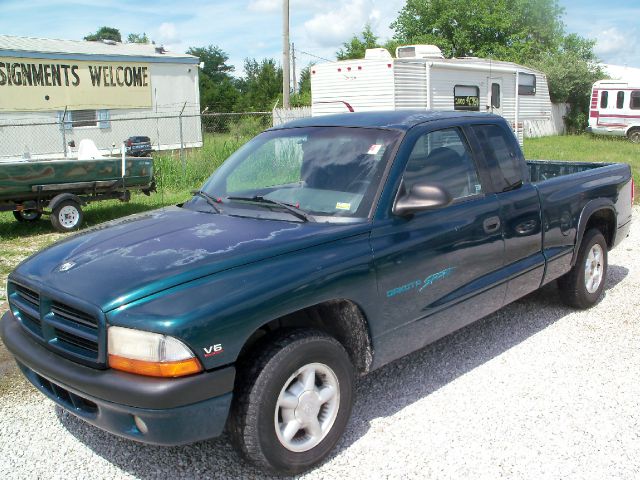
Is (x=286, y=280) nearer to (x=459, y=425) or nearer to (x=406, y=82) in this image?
(x=459, y=425)

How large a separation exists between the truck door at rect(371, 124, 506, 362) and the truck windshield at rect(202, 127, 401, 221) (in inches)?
7.9

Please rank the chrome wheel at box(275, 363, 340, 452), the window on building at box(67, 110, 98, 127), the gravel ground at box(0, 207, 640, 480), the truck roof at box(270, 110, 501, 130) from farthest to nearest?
the window on building at box(67, 110, 98, 127), the truck roof at box(270, 110, 501, 130), the gravel ground at box(0, 207, 640, 480), the chrome wheel at box(275, 363, 340, 452)

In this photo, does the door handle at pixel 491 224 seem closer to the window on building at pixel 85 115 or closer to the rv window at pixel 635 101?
the window on building at pixel 85 115

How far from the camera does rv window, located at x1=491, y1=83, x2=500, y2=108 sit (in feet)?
67.8

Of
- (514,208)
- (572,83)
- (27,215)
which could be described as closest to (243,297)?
(514,208)

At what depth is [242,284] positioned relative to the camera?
2840mm

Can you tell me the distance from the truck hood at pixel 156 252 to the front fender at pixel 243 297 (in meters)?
0.06

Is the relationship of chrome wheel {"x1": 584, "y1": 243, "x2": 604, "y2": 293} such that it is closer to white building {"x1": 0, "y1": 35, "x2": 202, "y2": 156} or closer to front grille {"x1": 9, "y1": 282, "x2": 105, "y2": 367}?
front grille {"x1": 9, "y1": 282, "x2": 105, "y2": 367}

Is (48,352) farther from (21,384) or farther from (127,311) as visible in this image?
(21,384)

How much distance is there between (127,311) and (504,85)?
21.0 m

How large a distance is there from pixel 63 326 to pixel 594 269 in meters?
4.55

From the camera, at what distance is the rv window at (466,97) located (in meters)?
18.3

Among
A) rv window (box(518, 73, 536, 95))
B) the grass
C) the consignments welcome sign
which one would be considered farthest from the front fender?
the consignments welcome sign

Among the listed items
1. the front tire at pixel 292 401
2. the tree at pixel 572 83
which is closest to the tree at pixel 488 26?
the tree at pixel 572 83
